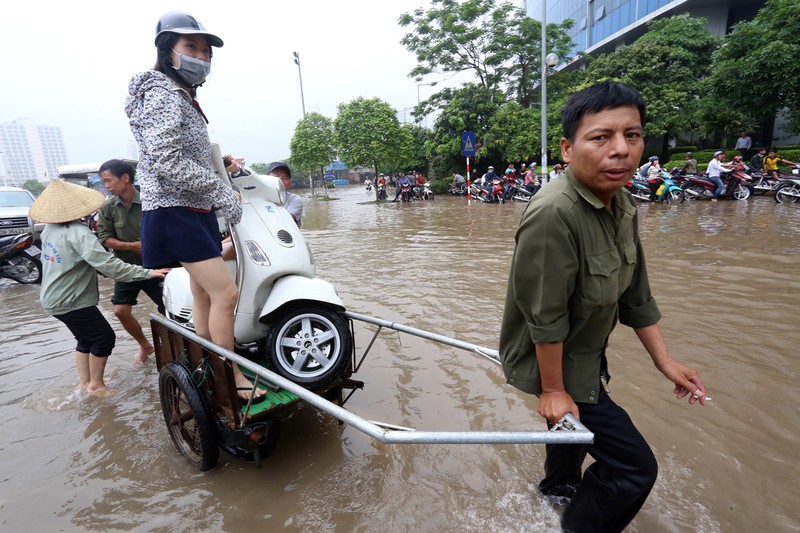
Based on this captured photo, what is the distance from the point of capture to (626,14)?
88.0ft

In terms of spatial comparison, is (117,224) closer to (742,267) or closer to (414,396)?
(414,396)

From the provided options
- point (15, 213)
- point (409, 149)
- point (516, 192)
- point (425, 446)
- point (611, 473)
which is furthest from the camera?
point (409, 149)

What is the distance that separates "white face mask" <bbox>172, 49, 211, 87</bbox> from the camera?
2117 mm

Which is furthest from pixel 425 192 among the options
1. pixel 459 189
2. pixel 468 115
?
pixel 468 115

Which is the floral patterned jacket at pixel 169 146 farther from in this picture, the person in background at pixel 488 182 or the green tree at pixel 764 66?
the green tree at pixel 764 66

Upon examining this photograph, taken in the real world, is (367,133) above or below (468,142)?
above

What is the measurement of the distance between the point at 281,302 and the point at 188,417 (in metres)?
0.83

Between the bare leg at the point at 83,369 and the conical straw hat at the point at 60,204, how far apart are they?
993mm

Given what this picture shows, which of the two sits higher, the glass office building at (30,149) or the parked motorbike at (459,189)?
the glass office building at (30,149)

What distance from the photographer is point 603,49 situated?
30.3 m

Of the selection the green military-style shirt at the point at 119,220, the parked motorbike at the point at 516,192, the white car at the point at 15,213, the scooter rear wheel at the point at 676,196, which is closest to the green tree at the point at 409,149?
the parked motorbike at the point at 516,192

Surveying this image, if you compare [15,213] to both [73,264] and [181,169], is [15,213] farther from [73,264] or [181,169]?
[181,169]

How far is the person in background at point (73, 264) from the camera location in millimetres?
3023

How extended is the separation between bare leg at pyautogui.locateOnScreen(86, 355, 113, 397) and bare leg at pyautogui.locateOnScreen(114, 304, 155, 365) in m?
0.48
